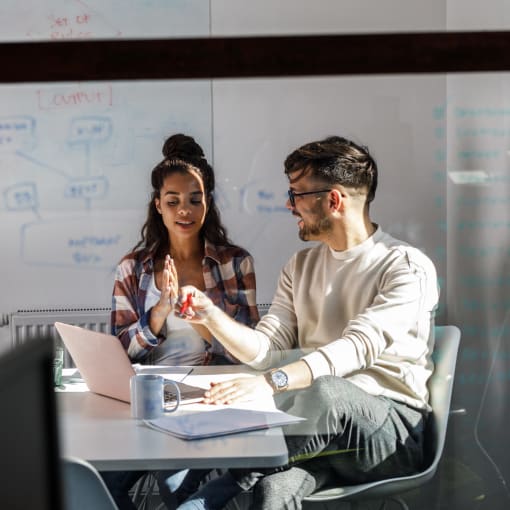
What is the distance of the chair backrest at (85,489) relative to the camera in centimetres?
134

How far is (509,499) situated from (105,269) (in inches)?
42.2

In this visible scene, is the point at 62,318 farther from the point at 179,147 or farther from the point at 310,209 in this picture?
the point at 310,209

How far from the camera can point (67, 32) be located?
1860mm

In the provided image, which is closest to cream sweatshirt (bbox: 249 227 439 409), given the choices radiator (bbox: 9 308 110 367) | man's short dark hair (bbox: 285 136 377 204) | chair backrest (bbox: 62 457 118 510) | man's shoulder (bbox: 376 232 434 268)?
man's shoulder (bbox: 376 232 434 268)

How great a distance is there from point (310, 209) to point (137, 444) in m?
0.62

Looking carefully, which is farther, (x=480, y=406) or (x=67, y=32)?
(x=480, y=406)

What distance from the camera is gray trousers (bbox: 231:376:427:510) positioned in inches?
73.0

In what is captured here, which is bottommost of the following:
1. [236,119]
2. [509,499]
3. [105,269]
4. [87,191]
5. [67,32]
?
[509,499]

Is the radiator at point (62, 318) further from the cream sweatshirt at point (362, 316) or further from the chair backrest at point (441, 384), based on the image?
the chair backrest at point (441, 384)

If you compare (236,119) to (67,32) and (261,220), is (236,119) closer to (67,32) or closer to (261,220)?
(261,220)

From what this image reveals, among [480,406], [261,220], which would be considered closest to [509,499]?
[480,406]

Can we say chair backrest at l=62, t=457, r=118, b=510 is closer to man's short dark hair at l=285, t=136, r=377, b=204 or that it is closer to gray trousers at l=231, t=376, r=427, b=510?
gray trousers at l=231, t=376, r=427, b=510

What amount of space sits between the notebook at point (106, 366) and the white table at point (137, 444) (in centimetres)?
2

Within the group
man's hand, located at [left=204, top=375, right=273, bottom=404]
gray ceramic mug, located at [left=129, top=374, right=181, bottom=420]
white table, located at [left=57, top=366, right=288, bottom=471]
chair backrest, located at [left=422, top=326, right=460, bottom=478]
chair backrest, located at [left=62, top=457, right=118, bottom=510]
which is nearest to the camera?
chair backrest, located at [left=62, top=457, right=118, bottom=510]
